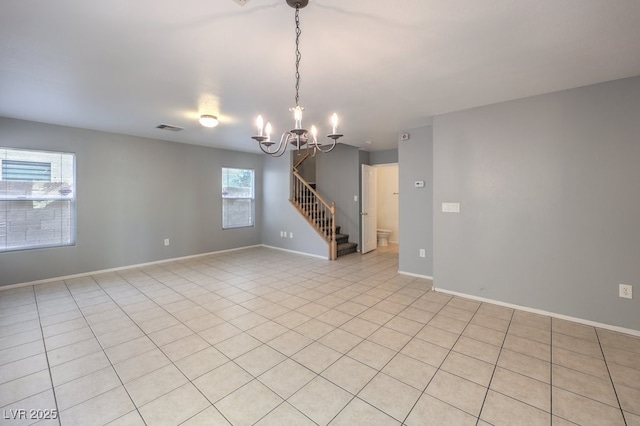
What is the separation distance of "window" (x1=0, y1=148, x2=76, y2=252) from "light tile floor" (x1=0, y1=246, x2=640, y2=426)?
2.79ft

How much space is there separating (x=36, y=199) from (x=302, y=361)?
4898mm

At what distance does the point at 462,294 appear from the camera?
3.70m

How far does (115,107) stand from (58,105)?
67 cm

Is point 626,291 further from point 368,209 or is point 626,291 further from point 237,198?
point 237,198

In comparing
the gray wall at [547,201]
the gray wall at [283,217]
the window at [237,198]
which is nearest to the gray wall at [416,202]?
the gray wall at [547,201]

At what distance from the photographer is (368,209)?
6680 mm

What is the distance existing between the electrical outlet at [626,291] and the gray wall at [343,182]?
4.46 m

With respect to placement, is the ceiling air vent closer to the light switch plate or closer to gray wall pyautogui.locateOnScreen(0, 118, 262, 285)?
gray wall pyautogui.locateOnScreen(0, 118, 262, 285)

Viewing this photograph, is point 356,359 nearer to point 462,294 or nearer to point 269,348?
point 269,348

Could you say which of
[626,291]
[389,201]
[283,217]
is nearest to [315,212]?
[283,217]

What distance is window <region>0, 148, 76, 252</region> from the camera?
399 centimetres

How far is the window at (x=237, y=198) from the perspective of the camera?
6.68 m

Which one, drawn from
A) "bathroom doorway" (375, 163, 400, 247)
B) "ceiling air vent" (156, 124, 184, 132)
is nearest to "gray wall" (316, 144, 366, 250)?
"bathroom doorway" (375, 163, 400, 247)

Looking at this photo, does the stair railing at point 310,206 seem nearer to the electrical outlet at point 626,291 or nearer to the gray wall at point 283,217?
the gray wall at point 283,217
